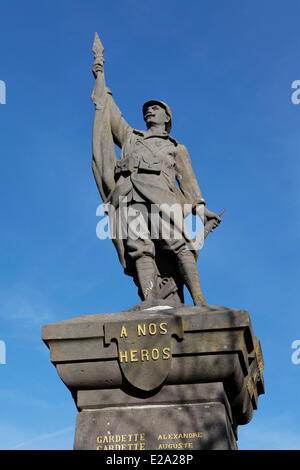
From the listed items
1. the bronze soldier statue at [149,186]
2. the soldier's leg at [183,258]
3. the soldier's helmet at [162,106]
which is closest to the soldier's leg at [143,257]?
the bronze soldier statue at [149,186]

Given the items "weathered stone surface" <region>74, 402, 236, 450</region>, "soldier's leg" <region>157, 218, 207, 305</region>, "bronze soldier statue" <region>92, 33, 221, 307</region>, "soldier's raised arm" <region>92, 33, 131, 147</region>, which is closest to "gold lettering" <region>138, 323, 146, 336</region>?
"bronze soldier statue" <region>92, 33, 221, 307</region>

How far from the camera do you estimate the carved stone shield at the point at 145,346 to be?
7047mm

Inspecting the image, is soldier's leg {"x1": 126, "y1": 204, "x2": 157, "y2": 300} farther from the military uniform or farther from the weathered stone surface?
the weathered stone surface

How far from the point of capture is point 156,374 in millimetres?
7039

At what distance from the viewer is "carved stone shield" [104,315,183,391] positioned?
7.05 metres

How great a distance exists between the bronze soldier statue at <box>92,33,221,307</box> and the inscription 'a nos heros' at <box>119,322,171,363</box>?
69cm

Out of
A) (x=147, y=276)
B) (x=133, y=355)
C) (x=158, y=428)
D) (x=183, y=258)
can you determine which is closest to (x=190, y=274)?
(x=183, y=258)

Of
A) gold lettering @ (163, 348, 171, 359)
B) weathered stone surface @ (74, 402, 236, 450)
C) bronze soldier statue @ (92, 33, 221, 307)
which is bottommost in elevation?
weathered stone surface @ (74, 402, 236, 450)

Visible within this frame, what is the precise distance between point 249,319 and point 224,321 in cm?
31

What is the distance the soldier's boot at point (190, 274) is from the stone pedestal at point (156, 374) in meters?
0.83

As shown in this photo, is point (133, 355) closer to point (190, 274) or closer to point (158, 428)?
point (158, 428)

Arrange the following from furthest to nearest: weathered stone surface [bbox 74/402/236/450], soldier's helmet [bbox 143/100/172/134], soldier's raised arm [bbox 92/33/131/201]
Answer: soldier's helmet [bbox 143/100/172/134], soldier's raised arm [bbox 92/33/131/201], weathered stone surface [bbox 74/402/236/450]

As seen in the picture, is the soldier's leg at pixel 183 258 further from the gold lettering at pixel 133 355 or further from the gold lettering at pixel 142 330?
the gold lettering at pixel 133 355
